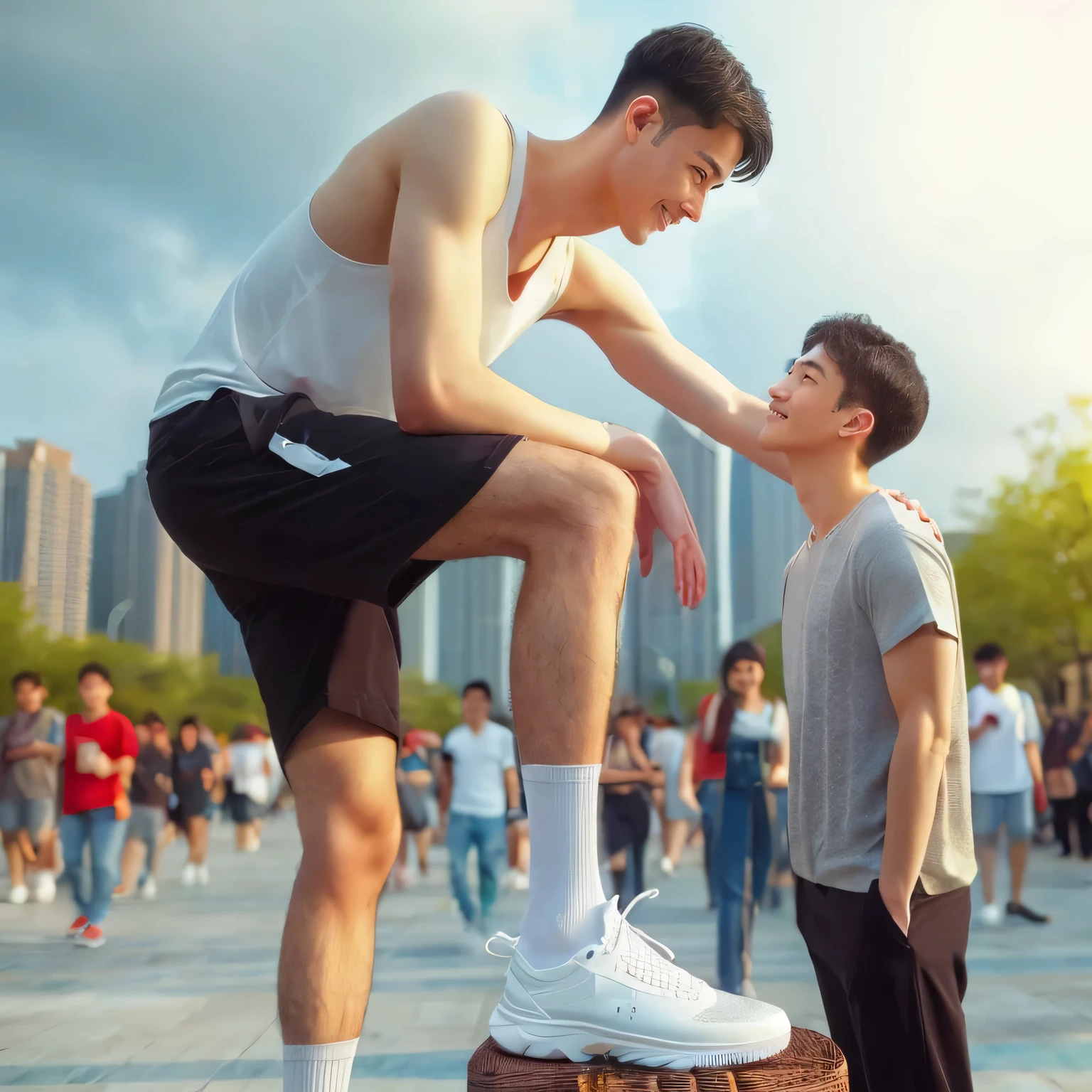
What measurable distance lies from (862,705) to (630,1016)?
0.83 meters

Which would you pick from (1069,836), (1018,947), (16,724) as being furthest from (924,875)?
(1069,836)

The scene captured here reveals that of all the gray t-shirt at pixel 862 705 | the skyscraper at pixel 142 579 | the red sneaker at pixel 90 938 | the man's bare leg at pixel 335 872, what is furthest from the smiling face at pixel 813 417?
the skyscraper at pixel 142 579

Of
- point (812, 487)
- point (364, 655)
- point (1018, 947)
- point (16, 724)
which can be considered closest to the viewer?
point (364, 655)

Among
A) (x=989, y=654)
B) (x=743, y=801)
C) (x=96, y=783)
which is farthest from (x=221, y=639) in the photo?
(x=743, y=801)

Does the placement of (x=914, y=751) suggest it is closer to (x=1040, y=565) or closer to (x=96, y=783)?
(x=96, y=783)

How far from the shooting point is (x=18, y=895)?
31.7 feet

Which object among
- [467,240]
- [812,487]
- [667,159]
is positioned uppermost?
[667,159]

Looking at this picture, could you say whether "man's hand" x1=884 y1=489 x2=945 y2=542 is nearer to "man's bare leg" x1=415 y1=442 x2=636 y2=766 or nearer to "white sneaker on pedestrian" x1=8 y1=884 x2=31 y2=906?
"man's bare leg" x1=415 y1=442 x2=636 y2=766

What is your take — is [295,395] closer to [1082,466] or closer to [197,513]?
[197,513]

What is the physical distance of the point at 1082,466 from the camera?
2514cm

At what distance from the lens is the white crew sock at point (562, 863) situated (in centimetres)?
160

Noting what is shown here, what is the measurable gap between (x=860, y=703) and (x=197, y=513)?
1277 mm

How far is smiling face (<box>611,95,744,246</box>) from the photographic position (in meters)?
1.81

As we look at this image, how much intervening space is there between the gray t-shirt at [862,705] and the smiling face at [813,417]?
15 cm
